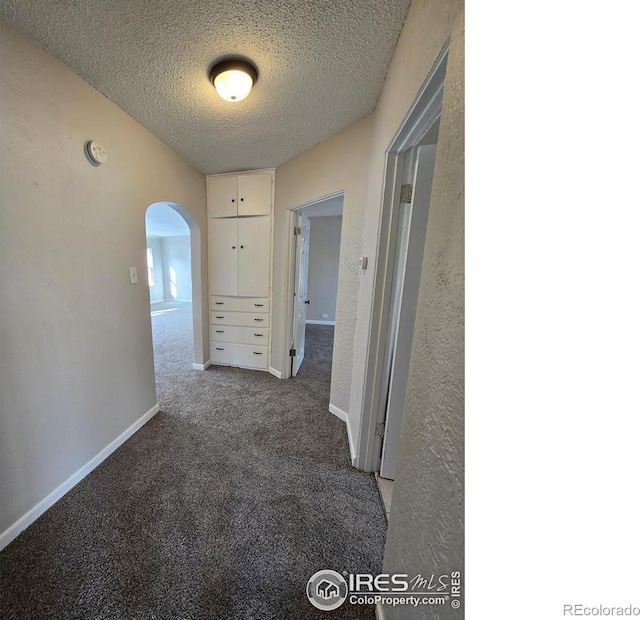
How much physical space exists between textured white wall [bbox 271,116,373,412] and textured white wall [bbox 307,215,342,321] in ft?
8.24

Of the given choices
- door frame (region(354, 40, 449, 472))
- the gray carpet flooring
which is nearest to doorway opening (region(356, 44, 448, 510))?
door frame (region(354, 40, 449, 472))

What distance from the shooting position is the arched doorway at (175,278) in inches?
98.7

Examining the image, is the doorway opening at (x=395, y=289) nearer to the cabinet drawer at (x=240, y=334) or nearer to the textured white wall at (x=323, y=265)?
the cabinet drawer at (x=240, y=334)

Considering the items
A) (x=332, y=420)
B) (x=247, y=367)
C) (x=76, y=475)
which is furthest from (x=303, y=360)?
(x=76, y=475)

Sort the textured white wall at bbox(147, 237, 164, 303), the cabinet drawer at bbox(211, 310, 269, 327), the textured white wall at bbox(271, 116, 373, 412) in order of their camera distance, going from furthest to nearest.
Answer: the textured white wall at bbox(147, 237, 164, 303), the cabinet drawer at bbox(211, 310, 269, 327), the textured white wall at bbox(271, 116, 373, 412)

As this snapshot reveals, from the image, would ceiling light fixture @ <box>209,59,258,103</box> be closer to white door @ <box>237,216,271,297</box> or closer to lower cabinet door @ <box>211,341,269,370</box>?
white door @ <box>237,216,271,297</box>

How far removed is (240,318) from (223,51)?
83.4 inches

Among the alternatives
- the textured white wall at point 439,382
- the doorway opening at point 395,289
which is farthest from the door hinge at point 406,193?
the textured white wall at point 439,382

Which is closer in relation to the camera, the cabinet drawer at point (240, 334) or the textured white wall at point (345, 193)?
the textured white wall at point (345, 193)

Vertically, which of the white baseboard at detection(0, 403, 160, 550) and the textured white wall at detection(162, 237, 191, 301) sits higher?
the textured white wall at detection(162, 237, 191, 301)

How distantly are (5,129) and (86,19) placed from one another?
576 mm

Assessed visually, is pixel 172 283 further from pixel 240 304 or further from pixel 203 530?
pixel 203 530

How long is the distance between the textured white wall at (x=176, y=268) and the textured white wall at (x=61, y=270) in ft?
21.8

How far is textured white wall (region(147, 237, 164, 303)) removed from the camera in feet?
24.5
